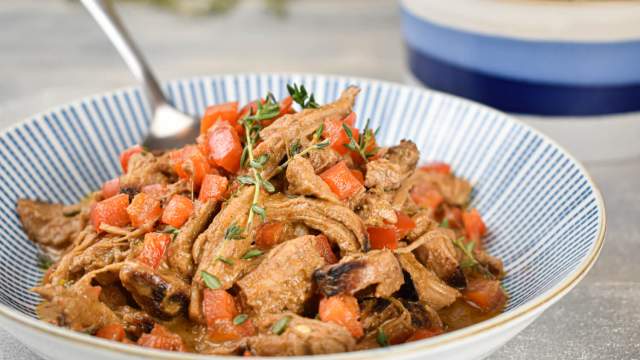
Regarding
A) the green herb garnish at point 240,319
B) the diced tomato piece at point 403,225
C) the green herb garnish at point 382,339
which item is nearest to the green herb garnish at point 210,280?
the green herb garnish at point 240,319

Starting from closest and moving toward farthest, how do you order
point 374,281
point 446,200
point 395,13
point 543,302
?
point 543,302
point 374,281
point 446,200
point 395,13

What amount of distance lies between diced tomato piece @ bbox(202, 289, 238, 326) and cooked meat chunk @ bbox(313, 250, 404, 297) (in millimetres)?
404

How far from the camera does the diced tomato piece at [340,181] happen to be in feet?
11.6

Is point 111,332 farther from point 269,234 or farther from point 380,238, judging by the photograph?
point 380,238

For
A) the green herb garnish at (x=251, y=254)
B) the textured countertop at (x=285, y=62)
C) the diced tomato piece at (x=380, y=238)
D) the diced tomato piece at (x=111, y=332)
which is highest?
the green herb garnish at (x=251, y=254)

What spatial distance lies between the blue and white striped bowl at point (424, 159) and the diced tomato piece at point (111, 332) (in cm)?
28

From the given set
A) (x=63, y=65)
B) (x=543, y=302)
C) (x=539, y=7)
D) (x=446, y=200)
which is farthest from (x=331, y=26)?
(x=543, y=302)

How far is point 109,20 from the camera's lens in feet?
17.2

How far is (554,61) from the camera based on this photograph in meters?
5.27

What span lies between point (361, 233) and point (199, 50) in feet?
17.8

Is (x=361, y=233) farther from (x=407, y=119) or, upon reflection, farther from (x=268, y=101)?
(x=407, y=119)

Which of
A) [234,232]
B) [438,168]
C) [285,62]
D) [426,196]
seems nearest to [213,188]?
[234,232]

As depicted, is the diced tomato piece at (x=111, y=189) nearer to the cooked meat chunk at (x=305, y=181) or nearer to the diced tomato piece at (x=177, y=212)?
the diced tomato piece at (x=177, y=212)

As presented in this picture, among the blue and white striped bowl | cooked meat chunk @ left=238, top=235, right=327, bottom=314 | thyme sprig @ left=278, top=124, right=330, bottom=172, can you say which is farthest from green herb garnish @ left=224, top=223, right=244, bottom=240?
the blue and white striped bowl
